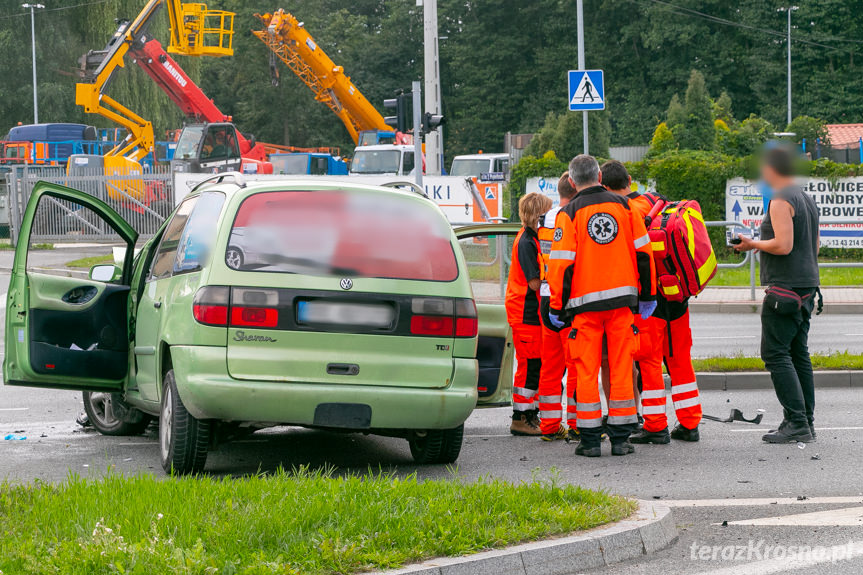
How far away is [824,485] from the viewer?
6.57 metres

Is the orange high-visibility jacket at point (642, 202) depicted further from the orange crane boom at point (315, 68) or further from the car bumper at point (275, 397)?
the orange crane boom at point (315, 68)

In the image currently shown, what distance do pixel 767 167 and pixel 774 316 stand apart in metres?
1.00

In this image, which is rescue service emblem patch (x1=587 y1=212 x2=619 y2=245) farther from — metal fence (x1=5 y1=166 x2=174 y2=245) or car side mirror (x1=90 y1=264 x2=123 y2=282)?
metal fence (x1=5 y1=166 x2=174 y2=245)

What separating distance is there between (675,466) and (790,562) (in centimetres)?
219

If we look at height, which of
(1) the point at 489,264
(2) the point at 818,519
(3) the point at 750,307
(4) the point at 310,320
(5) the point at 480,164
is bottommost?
(3) the point at 750,307

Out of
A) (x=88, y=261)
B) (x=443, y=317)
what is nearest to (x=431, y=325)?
(x=443, y=317)

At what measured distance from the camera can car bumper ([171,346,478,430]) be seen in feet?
20.5

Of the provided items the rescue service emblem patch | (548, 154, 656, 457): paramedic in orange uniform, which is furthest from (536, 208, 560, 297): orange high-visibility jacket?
the rescue service emblem patch

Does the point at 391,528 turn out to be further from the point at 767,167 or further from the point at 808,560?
the point at 767,167

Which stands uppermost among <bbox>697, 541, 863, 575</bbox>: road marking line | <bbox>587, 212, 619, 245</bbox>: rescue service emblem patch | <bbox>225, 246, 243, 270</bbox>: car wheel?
<bbox>587, 212, 619, 245</bbox>: rescue service emblem patch

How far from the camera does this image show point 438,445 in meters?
7.07

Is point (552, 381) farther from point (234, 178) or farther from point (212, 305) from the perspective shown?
point (212, 305)

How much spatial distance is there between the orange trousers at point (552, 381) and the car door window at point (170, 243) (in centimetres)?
245

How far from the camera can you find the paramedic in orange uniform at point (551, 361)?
7.89 m
